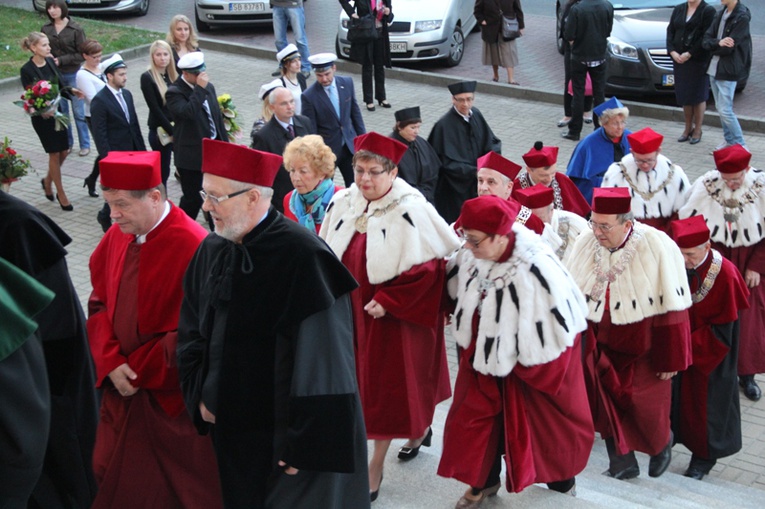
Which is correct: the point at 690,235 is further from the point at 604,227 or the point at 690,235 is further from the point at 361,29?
the point at 361,29

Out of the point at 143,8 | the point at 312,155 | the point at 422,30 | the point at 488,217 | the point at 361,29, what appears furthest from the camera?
the point at 143,8

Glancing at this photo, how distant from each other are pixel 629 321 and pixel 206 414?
280cm

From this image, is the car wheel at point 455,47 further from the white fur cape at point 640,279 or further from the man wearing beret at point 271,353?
the man wearing beret at point 271,353

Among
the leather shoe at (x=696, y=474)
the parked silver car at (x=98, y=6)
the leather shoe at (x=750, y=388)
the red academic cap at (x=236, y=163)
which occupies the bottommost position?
the leather shoe at (x=696, y=474)

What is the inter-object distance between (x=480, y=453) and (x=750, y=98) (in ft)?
36.2

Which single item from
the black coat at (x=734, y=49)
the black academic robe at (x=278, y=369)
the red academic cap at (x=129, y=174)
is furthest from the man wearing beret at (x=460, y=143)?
the black academic robe at (x=278, y=369)

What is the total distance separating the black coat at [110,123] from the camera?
10086 millimetres

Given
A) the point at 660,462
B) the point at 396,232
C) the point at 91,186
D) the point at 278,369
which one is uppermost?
the point at 278,369

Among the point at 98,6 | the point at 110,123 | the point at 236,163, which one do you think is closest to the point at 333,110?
the point at 110,123

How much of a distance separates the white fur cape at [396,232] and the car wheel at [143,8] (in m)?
15.8

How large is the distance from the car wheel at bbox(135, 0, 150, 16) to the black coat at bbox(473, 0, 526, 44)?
8.56m

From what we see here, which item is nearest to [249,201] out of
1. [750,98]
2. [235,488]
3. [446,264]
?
[235,488]

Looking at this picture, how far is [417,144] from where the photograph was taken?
28.6 ft

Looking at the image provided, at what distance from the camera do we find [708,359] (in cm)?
654
